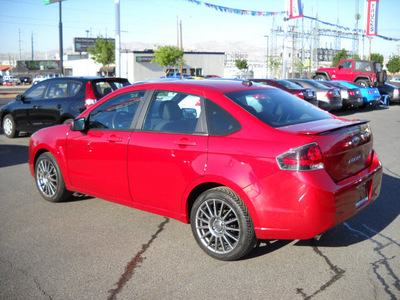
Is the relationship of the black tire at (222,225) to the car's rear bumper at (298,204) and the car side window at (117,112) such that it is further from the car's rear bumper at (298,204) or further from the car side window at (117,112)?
the car side window at (117,112)

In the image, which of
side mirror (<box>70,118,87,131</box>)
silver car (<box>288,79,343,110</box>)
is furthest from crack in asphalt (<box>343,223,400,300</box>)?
silver car (<box>288,79,343,110</box>)

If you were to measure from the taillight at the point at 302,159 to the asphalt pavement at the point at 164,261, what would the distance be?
92cm

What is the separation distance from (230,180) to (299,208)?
2.05 ft

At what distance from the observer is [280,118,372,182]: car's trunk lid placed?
3604 millimetres

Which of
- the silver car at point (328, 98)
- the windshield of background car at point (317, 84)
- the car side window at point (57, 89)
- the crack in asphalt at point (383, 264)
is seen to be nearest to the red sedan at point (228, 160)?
the crack in asphalt at point (383, 264)

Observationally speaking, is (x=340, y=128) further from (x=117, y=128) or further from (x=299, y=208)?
(x=117, y=128)

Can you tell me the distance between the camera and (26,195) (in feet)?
20.4

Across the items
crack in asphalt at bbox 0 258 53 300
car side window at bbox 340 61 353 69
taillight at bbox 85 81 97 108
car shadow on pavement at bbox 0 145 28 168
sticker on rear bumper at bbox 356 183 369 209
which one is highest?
car side window at bbox 340 61 353 69

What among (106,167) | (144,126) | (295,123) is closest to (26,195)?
(106,167)

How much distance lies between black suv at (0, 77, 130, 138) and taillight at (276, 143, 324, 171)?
7.13 metres

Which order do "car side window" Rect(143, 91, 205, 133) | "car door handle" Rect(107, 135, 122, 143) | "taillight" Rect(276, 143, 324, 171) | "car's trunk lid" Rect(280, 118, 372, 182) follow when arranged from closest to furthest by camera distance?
"taillight" Rect(276, 143, 324, 171) → "car's trunk lid" Rect(280, 118, 372, 182) → "car side window" Rect(143, 91, 205, 133) → "car door handle" Rect(107, 135, 122, 143)

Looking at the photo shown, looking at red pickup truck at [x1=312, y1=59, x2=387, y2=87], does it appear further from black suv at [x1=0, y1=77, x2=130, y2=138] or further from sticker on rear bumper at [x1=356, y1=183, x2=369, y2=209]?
sticker on rear bumper at [x1=356, y1=183, x2=369, y2=209]

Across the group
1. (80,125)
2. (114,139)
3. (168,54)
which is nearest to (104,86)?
(80,125)

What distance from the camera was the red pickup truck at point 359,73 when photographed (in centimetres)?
2447
